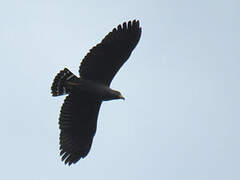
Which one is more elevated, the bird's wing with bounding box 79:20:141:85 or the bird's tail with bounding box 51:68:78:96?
the bird's wing with bounding box 79:20:141:85

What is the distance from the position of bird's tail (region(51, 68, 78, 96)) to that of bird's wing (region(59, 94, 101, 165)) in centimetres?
27

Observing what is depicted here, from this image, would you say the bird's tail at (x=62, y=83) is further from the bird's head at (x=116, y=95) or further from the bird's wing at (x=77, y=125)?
the bird's head at (x=116, y=95)

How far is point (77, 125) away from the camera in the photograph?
14656 mm

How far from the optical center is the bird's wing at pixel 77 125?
562 inches

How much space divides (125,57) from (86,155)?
2.82 meters

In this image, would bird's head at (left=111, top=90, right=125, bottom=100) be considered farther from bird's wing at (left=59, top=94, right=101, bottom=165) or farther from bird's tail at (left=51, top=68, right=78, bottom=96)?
bird's tail at (left=51, top=68, right=78, bottom=96)

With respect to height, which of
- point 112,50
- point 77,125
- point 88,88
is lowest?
point 77,125

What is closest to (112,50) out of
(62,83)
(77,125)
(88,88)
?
(88,88)

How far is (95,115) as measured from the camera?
14.8 meters

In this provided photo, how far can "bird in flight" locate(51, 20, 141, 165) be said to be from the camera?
44.5 feet

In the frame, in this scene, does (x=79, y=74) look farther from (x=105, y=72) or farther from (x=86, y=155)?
(x=86, y=155)

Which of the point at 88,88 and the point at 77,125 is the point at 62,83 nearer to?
the point at 88,88

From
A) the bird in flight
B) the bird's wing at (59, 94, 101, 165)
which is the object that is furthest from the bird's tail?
the bird's wing at (59, 94, 101, 165)

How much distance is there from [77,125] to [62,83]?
130 cm
